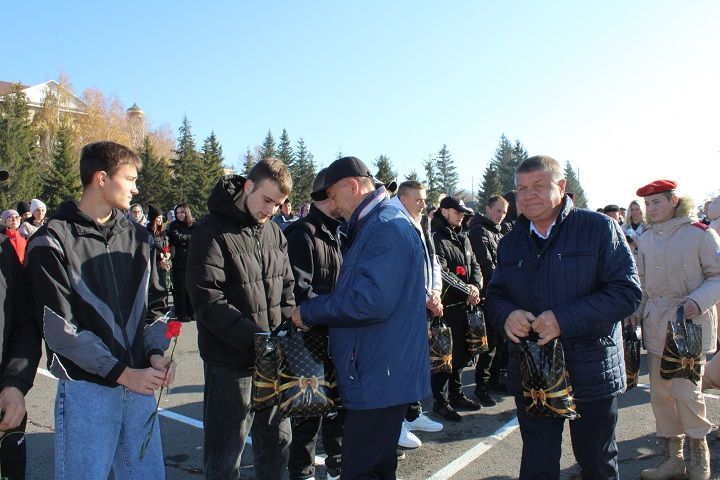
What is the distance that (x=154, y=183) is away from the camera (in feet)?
140

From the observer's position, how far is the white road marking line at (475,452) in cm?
443

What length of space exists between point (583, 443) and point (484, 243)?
3.97 meters

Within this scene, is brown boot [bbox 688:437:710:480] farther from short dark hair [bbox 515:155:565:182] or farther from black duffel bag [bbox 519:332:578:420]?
short dark hair [bbox 515:155:565:182]

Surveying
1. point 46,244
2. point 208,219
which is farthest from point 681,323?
point 46,244

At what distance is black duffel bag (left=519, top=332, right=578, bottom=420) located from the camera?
285cm

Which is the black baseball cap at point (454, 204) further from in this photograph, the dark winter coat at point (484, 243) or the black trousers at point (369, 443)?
the black trousers at point (369, 443)

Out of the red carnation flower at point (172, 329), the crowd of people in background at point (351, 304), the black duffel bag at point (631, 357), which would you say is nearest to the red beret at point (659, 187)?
the crowd of people in background at point (351, 304)

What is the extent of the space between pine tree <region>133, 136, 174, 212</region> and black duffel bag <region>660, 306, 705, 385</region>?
42199 millimetres

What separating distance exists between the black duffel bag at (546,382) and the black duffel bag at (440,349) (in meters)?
1.93

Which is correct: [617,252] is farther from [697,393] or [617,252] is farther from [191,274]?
[191,274]

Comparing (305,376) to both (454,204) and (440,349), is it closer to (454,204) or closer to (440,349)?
(440,349)

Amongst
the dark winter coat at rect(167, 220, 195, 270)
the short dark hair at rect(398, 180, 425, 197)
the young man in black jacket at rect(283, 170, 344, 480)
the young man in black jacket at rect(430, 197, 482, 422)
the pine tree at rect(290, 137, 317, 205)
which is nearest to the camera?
the young man in black jacket at rect(283, 170, 344, 480)

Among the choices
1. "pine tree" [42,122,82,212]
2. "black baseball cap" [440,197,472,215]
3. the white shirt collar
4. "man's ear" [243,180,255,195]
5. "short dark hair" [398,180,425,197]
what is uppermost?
"pine tree" [42,122,82,212]

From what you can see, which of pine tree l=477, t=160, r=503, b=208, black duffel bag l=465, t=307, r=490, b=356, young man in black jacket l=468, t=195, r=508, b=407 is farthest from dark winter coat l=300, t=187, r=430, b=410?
pine tree l=477, t=160, r=503, b=208
